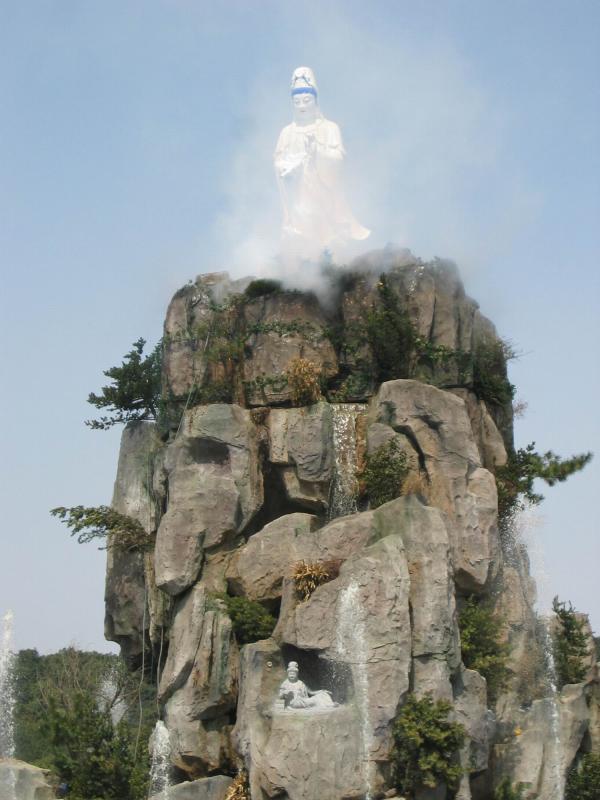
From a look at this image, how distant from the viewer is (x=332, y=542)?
2295cm

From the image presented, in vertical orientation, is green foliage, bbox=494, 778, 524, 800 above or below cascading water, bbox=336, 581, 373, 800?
below

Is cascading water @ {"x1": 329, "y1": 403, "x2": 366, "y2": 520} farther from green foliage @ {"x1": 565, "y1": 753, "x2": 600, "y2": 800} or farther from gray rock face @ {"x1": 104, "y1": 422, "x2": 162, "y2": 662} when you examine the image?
green foliage @ {"x1": 565, "y1": 753, "x2": 600, "y2": 800}

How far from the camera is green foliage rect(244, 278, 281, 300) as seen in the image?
2814cm

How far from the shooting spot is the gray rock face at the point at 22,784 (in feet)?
76.0

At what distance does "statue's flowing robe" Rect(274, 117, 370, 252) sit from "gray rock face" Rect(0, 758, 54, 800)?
14.2 m

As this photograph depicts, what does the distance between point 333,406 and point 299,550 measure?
4442mm

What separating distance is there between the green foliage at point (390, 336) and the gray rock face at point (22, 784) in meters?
11.8

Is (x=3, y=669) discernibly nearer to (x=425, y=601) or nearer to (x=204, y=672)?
(x=204, y=672)

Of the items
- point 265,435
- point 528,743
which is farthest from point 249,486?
point 528,743

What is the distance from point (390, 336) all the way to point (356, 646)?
8360mm

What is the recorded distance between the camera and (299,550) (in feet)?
76.4

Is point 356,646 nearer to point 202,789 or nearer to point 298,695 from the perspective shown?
point 298,695

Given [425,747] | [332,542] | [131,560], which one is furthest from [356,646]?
[131,560]

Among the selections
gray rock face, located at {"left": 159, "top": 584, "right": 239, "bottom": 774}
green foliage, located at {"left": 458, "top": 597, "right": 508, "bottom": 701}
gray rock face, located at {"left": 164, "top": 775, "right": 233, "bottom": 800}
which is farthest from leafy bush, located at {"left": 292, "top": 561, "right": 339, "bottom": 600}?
gray rock face, located at {"left": 164, "top": 775, "right": 233, "bottom": 800}
